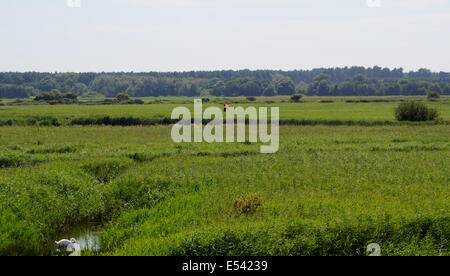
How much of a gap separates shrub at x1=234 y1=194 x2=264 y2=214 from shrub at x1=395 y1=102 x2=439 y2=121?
27.3m

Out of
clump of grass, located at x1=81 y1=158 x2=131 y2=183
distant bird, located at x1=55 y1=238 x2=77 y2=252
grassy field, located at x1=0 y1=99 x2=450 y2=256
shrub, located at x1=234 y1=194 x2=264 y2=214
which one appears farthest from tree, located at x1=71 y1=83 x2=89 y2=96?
distant bird, located at x1=55 y1=238 x2=77 y2=252

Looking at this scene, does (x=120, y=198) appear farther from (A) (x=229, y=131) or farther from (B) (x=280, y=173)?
(A) (x=229, y=131)

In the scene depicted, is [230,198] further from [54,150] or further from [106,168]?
[54,150]

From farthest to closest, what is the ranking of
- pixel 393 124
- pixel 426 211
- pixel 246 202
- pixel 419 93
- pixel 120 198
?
pixel 419 93 < pixel 393 124 < pixel 120 198 < pixel 246 202 < pixel 426 211

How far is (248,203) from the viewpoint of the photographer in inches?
448

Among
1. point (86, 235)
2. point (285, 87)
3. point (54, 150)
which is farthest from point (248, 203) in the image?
point (285, 87)

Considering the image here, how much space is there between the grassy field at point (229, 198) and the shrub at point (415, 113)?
1375 cm

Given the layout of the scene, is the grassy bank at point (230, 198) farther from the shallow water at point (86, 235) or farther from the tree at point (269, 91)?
the tree at point (269, 91)

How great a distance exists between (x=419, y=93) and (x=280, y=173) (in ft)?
389

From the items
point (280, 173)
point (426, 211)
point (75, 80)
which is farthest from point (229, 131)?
point (75, 80)

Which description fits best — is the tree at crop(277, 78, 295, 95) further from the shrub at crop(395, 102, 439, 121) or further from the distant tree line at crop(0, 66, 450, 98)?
the shrub at crop(395, 102, 439, 121)

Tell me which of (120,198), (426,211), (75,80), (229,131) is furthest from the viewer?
(75,80)
